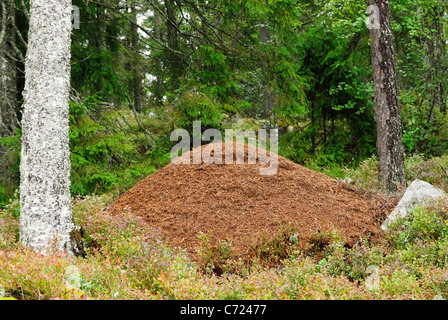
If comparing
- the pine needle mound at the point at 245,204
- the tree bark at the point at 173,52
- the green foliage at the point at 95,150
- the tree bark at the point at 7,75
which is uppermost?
the tree bark at the point at 173,52

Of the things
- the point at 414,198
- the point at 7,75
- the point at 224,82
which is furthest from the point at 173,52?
the point at 414,198

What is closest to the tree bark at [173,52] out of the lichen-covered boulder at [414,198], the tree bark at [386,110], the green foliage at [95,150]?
→ the green foliage at [95,150]

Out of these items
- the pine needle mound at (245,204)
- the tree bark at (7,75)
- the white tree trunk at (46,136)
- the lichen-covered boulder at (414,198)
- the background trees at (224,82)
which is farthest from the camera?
the background trees at (224,82)

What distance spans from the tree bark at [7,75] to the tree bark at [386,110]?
684cm

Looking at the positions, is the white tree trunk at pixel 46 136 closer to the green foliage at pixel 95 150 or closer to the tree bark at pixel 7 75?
the green foliage at pixel 95 150

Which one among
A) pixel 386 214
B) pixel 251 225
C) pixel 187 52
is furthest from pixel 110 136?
pixel 386 214

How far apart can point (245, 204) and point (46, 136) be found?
305 cm

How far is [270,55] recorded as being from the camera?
917 cm

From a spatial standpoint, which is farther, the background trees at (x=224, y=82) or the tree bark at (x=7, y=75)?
the background trees at (x=224, y=82)

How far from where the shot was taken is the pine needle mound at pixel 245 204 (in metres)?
5.64

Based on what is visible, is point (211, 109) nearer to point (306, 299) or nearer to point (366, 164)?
point (366, 164)

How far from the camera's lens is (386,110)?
760cm

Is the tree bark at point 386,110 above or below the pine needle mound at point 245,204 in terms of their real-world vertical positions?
above

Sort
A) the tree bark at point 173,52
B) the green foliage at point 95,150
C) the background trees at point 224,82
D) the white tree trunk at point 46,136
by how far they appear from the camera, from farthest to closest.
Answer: the tree bark at point 173,52
the background trees at point 224,82
the green foliage at point 95,150
the white tree trunk at point 46,136
